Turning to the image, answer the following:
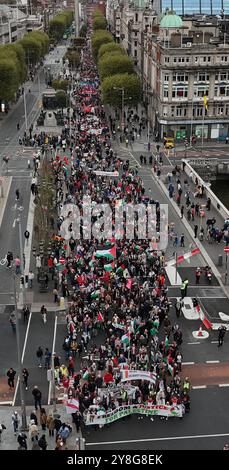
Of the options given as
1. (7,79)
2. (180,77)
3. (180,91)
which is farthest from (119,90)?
(7,79)

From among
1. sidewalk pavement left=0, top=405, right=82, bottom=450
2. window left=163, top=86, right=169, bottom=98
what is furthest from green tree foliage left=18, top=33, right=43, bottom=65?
sidewalk pavement left=0, top=405, right=82, bottom=450

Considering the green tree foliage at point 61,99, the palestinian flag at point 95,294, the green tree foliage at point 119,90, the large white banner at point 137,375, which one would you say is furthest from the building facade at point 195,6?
the large white banner at point 137,375

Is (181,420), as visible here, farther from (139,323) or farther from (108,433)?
(139,323)

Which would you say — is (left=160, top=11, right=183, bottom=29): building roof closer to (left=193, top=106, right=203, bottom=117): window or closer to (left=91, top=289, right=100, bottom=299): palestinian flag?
(left=193, top=106, right=203, bottom=117): window

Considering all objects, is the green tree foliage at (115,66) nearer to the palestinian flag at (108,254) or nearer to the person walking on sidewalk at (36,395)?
the palestinian flag at (108,254)
